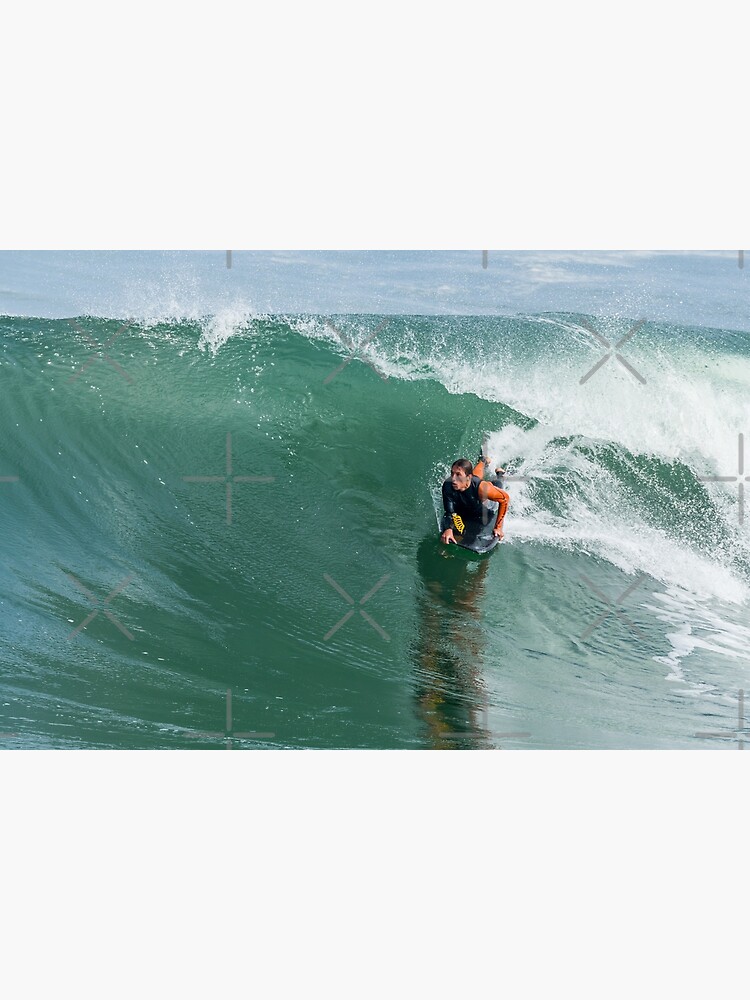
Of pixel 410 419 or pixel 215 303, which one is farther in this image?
pixel 410 419

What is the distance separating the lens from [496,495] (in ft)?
16.1

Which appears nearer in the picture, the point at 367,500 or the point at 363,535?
the point at 363,535

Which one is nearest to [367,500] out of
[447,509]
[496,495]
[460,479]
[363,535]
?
[363,535]

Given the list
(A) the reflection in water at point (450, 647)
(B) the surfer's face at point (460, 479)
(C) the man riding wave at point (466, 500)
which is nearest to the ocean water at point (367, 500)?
(A) the reflection in water at point (450, 647)

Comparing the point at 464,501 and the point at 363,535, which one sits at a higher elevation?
the point at 464,501

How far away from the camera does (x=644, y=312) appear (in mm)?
4527

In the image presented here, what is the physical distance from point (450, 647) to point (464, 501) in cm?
90

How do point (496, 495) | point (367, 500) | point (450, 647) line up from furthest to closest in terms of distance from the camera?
point (367, 500) < point (496, 495) < point (450, 647)

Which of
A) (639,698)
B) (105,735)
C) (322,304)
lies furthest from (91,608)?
(639,698)

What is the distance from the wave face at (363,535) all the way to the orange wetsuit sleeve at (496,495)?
0.30 m

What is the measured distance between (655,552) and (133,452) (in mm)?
3223

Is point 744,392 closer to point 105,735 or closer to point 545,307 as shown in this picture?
point 545,307

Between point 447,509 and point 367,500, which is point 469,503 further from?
point 367,500

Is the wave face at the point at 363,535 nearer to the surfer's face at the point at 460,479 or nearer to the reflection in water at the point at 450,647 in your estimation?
the reflection in water at the point at 450,647
